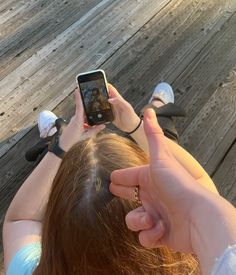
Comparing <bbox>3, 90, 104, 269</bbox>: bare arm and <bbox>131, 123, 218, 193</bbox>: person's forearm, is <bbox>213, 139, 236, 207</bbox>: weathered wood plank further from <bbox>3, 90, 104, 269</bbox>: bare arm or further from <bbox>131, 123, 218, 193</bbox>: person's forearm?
<bbox>3, 90, 104, 269</bbox>: bare arm

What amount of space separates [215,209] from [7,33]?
1.88 meters

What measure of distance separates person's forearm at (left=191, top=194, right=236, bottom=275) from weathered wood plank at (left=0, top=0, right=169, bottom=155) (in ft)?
4.48

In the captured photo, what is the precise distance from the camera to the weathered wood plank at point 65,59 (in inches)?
79.0

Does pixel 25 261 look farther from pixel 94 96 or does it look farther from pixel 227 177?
pixel 227 177

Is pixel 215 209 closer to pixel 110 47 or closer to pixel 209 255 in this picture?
pixel 209 255

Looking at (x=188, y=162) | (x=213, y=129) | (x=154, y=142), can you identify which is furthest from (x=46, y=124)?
(x=154, y=142)

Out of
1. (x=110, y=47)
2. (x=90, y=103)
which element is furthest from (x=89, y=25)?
(x=90, y=103)

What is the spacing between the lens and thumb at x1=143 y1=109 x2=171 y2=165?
0.70 meters

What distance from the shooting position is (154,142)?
72 centimetres

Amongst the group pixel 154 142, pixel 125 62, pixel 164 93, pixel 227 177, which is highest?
pixel 154 142

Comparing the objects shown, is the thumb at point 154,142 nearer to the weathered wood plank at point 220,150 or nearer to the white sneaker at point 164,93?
the weathered wood plank at point 220,150

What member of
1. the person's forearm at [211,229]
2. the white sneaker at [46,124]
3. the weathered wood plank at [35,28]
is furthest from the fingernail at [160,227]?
the weathered wood plank at [35,28]

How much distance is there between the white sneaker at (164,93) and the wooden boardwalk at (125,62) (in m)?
0.06

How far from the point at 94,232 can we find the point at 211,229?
0.36m
